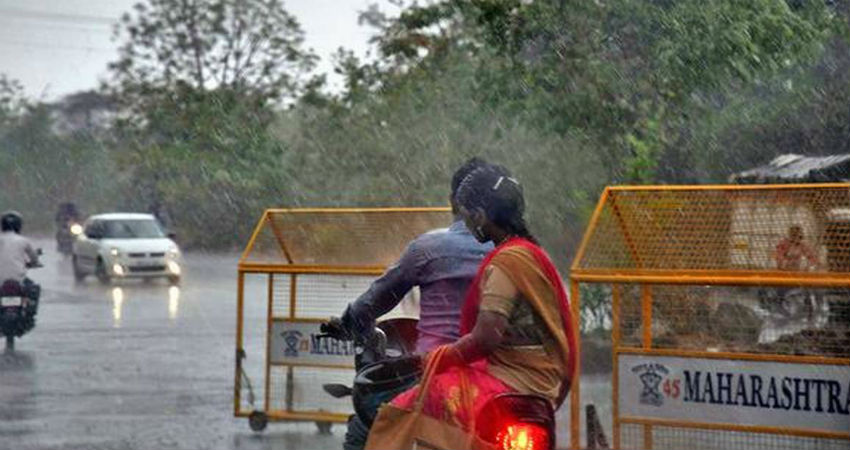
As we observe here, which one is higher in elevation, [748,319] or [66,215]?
[66,215]

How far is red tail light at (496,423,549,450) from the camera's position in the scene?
5164mm

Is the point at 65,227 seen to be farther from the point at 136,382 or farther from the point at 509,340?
the point at 509,340

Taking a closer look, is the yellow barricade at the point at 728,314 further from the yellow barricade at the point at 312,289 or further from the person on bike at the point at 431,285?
the person on bike at the point at 431,285

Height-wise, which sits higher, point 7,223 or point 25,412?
point 7,223

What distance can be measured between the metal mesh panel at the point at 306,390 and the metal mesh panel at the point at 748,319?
8.57ft

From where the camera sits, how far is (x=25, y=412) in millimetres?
13062

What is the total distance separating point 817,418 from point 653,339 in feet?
3.88

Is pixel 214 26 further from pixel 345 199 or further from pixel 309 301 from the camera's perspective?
pixel 309 301

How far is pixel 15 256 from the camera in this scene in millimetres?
18562

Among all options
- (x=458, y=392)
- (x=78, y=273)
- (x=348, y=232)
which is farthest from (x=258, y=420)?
(x=78, y=273)

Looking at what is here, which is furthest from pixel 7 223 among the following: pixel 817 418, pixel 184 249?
pixel 184 249

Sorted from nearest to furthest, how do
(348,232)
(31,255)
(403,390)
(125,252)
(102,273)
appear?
(403,390)
(348,232)
(31,255)
(125,252)
(102,273)

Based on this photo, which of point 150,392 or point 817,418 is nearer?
point 817,418

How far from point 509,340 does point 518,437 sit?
306 millimetres
